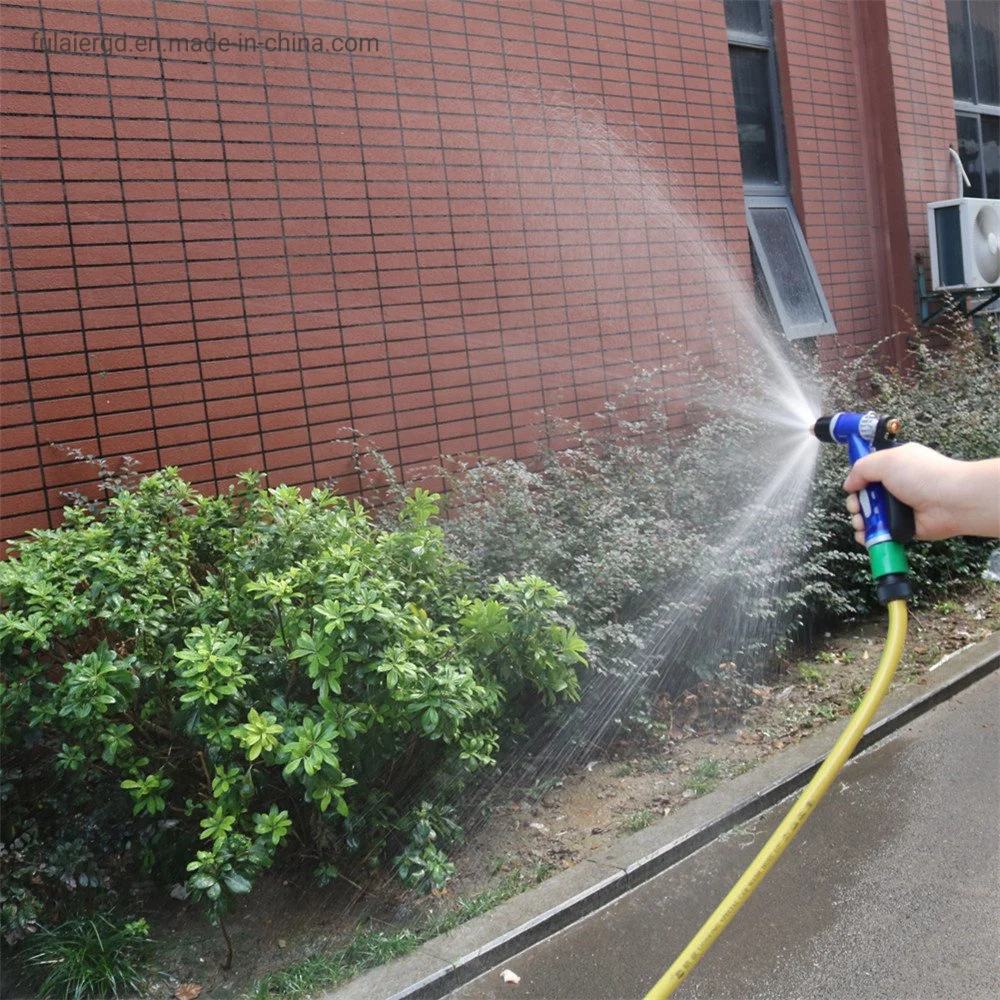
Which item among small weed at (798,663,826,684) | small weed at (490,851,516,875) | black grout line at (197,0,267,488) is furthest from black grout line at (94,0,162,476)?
small weed at (798,663,826,684)

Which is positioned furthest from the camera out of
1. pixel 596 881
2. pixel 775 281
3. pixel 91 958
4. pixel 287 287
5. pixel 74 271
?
pixel 775 281

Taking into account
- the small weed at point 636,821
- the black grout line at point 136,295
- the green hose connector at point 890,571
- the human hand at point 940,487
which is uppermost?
the black grout line at point 136,295

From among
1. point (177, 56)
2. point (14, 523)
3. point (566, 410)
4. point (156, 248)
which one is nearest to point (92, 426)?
point (14, 523)

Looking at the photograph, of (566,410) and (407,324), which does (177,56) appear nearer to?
(407,324)

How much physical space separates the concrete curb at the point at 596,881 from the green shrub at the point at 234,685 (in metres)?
0.31

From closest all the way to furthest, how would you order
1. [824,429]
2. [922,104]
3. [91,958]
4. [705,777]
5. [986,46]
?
[824,429]
[91,958]
[705,777]
[922,104]
[986,46]

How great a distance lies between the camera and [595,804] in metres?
4.79

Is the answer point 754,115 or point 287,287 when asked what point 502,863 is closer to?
point 287,287

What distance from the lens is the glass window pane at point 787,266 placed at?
891 cm

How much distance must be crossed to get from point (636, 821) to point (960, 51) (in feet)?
33.6

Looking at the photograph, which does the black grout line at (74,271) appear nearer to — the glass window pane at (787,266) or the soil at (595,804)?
the soil at (595,804)

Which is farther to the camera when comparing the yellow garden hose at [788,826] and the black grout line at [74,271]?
the black grout line at [74,271]

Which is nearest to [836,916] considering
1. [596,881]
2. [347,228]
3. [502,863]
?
[596,881]

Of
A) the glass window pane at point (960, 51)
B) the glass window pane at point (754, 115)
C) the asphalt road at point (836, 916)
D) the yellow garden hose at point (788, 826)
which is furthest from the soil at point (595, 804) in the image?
the glass window pane at point (960, 51)
